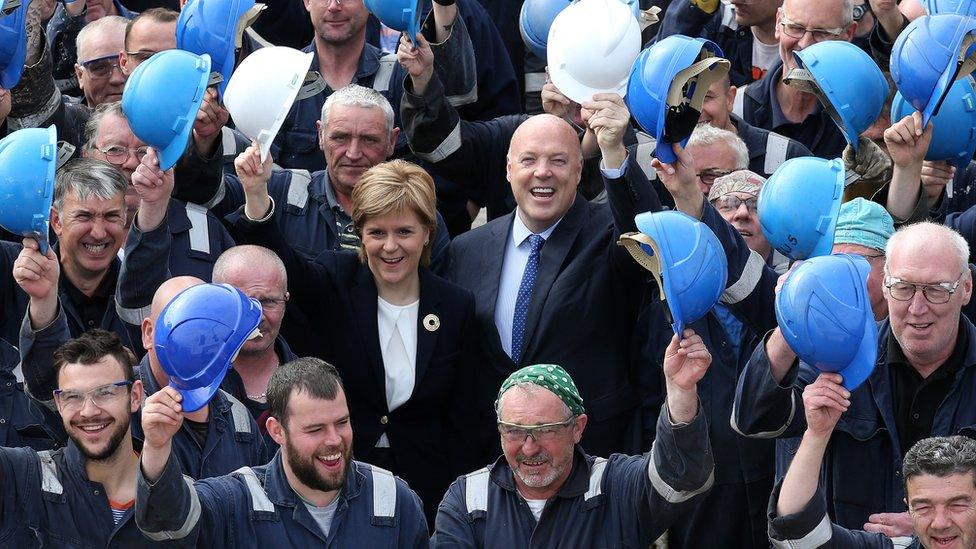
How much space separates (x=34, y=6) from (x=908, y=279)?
15.8 ft

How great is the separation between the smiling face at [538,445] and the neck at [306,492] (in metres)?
0.69

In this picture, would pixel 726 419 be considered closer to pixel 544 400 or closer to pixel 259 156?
pixel 544 400

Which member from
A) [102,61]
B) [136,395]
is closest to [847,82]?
[136,395]

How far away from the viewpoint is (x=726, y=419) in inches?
323

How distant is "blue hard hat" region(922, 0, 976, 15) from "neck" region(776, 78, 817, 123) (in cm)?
117

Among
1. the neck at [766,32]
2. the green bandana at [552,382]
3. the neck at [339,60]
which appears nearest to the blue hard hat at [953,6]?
the neck at [766,32]

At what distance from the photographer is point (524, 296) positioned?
866cm

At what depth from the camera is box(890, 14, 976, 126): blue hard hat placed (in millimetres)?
8000

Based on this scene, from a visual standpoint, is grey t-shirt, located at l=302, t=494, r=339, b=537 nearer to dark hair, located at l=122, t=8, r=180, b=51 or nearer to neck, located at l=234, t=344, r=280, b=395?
neck, located at l=234, t=344, r=280, b=395

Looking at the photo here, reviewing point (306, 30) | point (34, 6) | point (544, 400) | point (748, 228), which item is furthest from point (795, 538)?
point (306, 30)

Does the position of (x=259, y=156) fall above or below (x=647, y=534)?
above

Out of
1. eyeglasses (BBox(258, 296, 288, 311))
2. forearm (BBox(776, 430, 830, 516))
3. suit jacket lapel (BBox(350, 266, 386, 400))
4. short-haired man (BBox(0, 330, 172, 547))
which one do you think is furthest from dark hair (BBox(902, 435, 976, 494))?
short-haired man (BBox(0, 330, 172, 547))

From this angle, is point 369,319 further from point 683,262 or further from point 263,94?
point 683,262

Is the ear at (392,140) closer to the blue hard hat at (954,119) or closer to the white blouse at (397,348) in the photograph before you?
the white blouse at (397,348)
